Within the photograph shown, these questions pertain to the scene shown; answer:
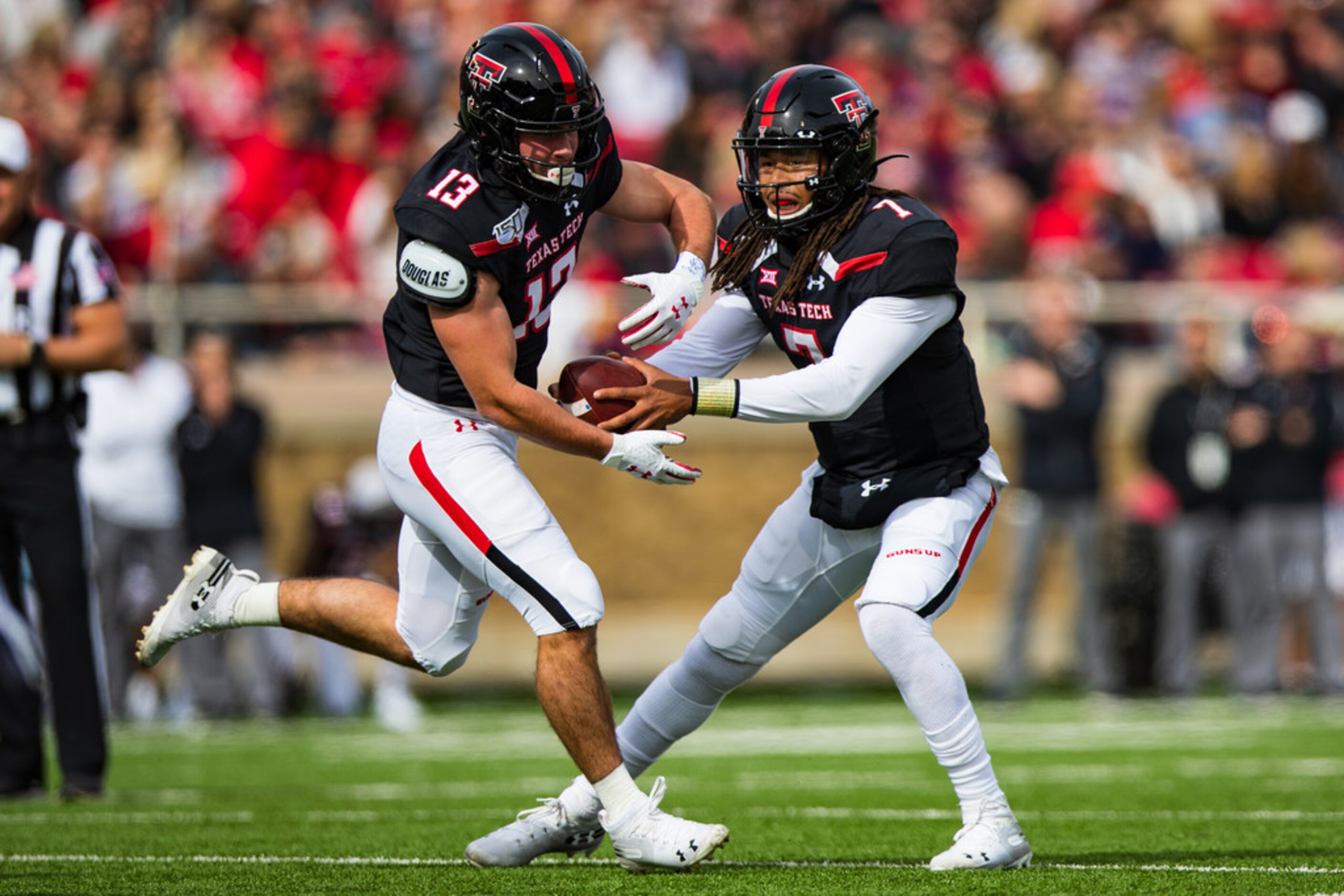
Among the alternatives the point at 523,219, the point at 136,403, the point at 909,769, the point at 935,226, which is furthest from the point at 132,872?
the point at 136,403

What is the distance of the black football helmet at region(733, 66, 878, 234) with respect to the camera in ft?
16.3

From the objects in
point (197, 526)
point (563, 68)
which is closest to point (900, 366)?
point (563, 68)

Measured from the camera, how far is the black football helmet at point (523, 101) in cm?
480

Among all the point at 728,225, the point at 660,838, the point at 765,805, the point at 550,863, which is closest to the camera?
the point at 660,838

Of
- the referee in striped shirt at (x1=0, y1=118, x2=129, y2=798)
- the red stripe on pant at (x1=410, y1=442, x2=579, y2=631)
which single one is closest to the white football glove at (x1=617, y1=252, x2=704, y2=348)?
the red stripe on pant at (x1=410, y1=442, x2=579, y2=631)

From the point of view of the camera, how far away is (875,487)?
197 inches

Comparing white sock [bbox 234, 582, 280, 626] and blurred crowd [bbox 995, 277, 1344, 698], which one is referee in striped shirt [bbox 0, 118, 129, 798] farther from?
blurred crowd [bbox 995, 277, 1344, 698]

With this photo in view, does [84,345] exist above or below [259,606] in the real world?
above

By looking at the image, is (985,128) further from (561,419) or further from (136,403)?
(561,419)

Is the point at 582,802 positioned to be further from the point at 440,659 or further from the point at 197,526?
the point at 197,526

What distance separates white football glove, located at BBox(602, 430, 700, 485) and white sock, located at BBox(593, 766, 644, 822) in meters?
0.71

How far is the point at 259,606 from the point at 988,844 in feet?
6.60

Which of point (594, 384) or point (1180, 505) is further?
point (1180, 505)

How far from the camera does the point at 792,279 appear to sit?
4980 mm
